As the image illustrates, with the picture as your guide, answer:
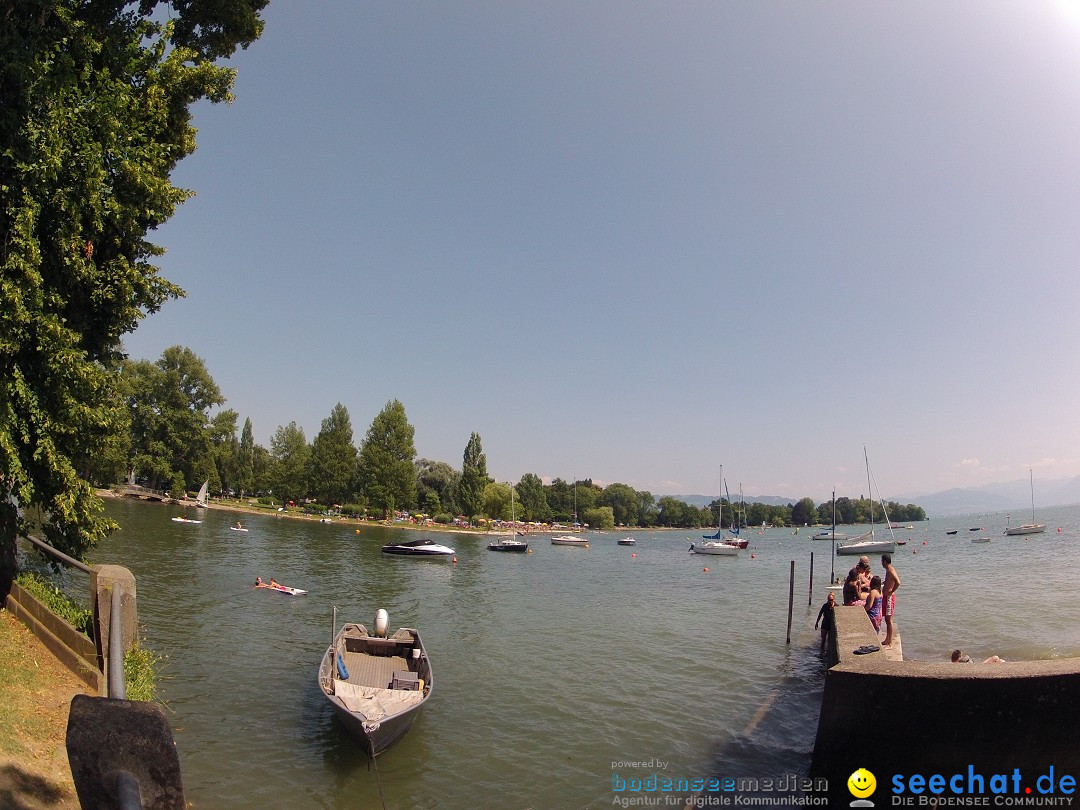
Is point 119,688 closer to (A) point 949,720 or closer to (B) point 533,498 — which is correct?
(A) point 949,720

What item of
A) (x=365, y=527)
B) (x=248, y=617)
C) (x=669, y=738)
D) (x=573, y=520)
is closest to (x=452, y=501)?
(x=365, y=527)

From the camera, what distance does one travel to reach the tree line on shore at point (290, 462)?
83.7 meters

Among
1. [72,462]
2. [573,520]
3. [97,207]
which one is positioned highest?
[97,207]

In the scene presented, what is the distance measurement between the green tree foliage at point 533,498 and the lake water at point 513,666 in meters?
106

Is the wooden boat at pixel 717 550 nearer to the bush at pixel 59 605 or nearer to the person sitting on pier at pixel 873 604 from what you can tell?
the person sitting on pier at pixel 873 604

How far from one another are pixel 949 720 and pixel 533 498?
5929 inches

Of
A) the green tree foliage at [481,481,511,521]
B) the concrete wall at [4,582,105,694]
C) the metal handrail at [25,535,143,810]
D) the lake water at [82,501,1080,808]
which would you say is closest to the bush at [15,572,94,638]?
the concrete wall at [4,582,105,694]

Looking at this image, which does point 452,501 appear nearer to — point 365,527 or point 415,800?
point 365,527

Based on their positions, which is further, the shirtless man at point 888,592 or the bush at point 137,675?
the shirtless man at point 888,592

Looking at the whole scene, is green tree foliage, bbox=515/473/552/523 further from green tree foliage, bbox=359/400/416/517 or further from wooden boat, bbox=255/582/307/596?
wooden boat, bbox=255/582/307/596

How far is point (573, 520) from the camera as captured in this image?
168 meters

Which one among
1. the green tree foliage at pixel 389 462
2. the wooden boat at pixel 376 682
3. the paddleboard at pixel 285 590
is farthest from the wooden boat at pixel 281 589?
the green tree foliage at pixel 389 462

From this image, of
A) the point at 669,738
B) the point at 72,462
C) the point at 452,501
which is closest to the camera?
the point at 72,462

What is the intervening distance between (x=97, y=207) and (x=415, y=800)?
520 inches
